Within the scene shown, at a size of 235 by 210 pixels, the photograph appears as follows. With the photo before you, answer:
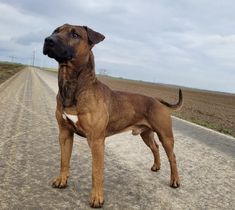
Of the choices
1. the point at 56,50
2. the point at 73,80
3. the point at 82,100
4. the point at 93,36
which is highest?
the point at 93,36

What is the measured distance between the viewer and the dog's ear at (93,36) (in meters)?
5.12

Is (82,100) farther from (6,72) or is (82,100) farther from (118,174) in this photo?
(6,72)

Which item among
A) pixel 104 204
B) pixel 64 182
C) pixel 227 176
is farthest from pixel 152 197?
pixel 227 176

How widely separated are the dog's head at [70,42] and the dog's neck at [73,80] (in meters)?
0.19

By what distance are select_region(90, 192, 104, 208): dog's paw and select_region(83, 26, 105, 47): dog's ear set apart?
6.11ft

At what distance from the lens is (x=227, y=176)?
7.30m

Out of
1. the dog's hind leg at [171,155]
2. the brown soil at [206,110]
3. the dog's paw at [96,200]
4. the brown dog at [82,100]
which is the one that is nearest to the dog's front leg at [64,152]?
the brown dog at [82,100]

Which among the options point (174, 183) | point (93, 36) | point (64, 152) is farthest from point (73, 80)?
point (174, 183)

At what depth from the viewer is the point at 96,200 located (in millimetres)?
5051

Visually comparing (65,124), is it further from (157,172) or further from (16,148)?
(16,148)

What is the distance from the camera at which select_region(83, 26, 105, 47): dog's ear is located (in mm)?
5125

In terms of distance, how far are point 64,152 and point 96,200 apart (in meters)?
0.92

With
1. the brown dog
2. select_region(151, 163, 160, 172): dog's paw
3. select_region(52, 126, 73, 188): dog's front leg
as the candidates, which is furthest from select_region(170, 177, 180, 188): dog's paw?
select_region(52, 126, 73, 188): dog's front leg

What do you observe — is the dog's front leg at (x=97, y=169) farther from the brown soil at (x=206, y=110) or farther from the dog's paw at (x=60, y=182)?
the brown soil at (x=206, y=110)
